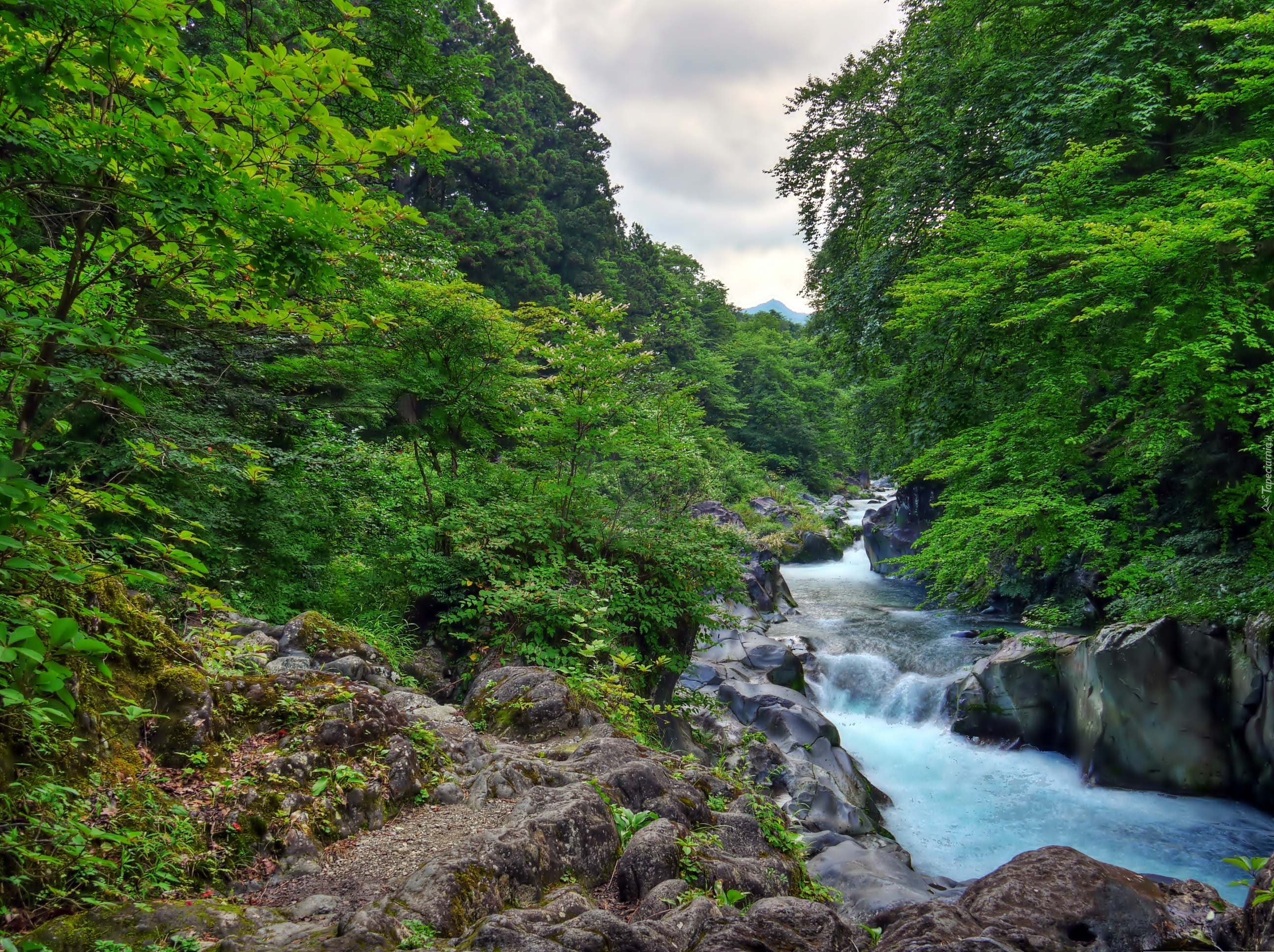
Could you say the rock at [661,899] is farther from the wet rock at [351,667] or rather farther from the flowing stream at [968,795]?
the flowing stream at [968,795]

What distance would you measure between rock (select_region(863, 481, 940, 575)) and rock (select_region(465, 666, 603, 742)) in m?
19.0

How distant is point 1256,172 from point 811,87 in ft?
41.5

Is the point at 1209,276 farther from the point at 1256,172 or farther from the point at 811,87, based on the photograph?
the point at 811,87

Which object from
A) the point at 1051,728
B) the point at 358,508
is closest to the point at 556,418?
the point at 358,508

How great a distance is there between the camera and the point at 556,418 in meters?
7.91

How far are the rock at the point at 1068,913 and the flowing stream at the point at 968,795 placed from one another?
4.31 m

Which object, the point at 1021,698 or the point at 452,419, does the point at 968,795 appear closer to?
the point at 1021,698

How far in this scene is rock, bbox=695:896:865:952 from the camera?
108 inches

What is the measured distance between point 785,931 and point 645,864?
858 millimetres

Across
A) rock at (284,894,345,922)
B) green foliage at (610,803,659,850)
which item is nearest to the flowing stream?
green foliage at (610,803,659,850)

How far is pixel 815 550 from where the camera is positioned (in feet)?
83.4

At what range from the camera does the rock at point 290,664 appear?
14.2ft

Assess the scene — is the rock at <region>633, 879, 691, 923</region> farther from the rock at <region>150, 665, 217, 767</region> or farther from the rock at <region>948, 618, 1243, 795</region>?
the rock at <region>948, 618, 1243, 795</region>

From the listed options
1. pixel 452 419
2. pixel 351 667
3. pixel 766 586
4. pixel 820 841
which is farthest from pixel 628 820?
pixel 766 586
